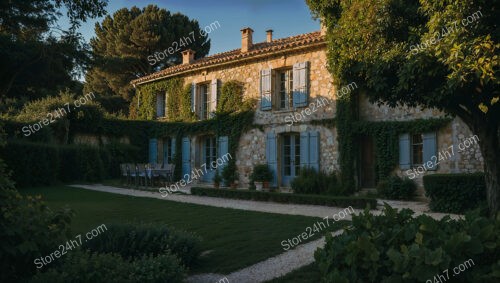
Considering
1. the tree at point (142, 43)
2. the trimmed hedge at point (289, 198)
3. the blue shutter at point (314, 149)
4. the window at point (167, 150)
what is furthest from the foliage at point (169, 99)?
the tree at point (142, 43)

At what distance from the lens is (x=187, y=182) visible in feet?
54.6

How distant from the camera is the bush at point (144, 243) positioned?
15.1 ft

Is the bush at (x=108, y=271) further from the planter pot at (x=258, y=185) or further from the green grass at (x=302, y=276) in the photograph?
the planter pot at (x=258, y=185)

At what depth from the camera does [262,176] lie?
1399 centimetres

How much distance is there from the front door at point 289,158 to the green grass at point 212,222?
17.3ft

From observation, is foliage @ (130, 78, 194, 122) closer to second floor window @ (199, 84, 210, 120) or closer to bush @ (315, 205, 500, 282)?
second floor window @ (199, 84, 210, 120)

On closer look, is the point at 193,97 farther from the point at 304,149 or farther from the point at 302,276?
the point at 302,276

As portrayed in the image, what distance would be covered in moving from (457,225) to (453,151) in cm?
872

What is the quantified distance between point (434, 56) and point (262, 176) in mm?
9234

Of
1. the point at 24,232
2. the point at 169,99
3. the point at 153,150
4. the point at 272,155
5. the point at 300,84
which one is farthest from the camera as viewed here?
the point at 153,150

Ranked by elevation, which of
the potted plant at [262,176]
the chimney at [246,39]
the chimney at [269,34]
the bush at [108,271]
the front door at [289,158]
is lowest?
the bush at [108,271]

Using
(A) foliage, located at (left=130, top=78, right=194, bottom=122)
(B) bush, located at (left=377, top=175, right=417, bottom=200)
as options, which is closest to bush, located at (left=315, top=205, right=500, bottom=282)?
(B) bush, located at (left=377, top=175, right=417, bottom=200)

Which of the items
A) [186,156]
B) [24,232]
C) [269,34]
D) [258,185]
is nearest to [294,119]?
[258,185]

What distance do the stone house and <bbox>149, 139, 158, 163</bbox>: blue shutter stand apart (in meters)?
2.33
